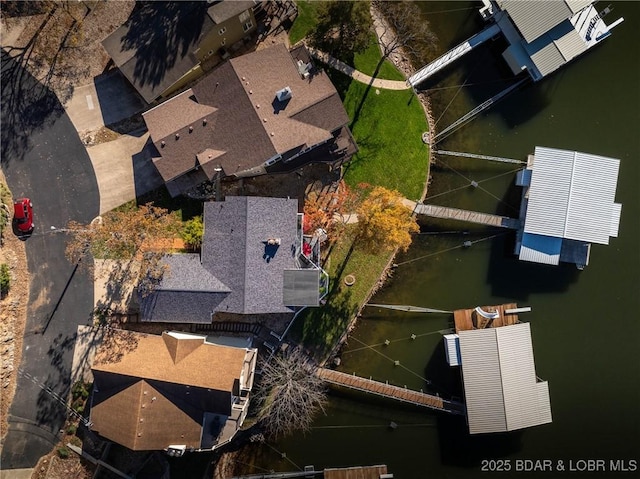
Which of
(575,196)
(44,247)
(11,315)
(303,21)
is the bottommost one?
(575,196)

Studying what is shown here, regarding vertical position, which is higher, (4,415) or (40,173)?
(40,173)

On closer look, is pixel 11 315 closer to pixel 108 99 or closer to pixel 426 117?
pixel 108 99

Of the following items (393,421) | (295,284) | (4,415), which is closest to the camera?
(295,284)

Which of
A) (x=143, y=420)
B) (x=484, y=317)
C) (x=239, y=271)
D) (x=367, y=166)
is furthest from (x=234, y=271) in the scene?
(x=484, y=317)

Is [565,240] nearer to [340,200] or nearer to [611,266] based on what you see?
[611,266]

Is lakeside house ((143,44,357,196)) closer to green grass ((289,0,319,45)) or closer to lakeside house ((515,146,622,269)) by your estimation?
green grass ((289,0,319,45))

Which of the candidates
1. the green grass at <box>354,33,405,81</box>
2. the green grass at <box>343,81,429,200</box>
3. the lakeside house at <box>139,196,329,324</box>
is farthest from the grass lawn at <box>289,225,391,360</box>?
the green grass at <box>354,33,405,81</box>

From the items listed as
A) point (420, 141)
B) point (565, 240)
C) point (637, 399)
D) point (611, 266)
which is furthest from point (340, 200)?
point (637, 399)
